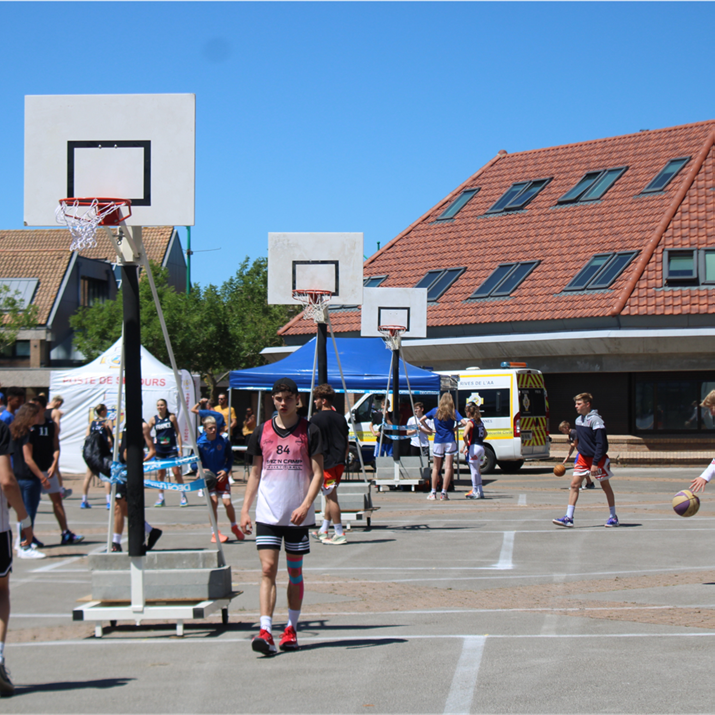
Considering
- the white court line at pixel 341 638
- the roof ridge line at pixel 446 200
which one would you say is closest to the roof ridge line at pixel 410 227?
the roof ridge line at pixel 446 200

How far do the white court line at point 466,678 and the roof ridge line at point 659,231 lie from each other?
2231 centimetres

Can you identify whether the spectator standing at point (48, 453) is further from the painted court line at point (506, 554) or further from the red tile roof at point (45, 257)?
the red tile roof at point (45, 257)

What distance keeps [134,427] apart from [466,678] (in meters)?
3.39

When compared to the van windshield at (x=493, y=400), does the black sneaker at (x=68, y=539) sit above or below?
below

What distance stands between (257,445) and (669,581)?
4.78 metres

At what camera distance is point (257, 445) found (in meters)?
7.68

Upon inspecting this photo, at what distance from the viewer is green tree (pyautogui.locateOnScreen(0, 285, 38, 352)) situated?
44.5m

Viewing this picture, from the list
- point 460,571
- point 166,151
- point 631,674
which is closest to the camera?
point 631,674

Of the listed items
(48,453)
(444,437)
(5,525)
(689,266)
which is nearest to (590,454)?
(444,437)

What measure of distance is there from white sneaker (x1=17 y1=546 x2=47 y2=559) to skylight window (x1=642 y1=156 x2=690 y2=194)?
2522cm

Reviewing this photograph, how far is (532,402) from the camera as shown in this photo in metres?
25.8

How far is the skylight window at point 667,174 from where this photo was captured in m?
32.4

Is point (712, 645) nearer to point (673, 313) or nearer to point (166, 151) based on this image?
point (166, 151)

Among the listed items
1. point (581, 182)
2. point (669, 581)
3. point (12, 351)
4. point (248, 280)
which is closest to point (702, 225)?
point (581, 182)
